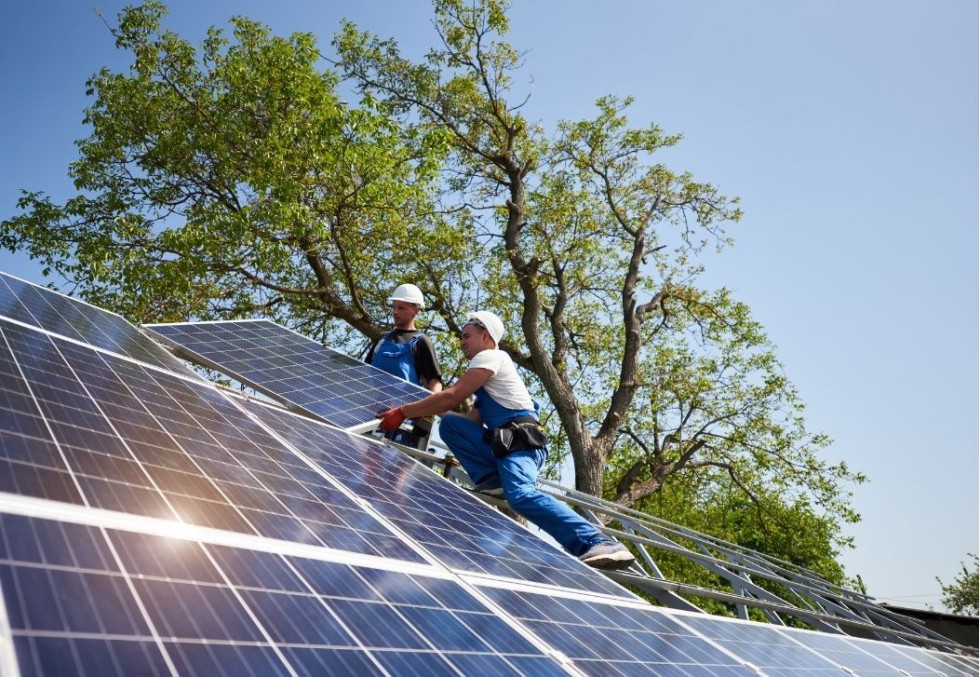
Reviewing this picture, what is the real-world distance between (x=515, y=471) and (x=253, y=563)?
3598 mm

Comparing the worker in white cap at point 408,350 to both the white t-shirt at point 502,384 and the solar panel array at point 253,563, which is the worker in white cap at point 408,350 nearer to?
the white t-shirt at point 502,384

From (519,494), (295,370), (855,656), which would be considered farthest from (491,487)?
(855,656)

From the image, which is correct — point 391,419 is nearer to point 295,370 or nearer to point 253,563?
point 295,370

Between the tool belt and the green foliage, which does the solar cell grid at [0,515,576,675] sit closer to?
the tool belt

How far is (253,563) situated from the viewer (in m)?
2.60

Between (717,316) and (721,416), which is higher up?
(717,316)

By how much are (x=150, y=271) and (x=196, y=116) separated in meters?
4.21

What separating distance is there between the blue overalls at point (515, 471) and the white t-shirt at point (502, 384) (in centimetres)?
6

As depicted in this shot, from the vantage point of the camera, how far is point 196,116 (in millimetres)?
17984

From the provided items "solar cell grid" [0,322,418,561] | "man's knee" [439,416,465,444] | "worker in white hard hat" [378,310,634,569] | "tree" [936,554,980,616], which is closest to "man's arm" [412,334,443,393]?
"worker in white hard hat" [378,310,634,569]

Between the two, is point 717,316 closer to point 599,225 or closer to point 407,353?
point 599,225

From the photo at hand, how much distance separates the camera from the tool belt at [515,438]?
6094mm

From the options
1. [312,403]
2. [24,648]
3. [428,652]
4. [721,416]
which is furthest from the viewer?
[721,416]

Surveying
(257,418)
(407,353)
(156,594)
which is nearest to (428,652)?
(156,594)
